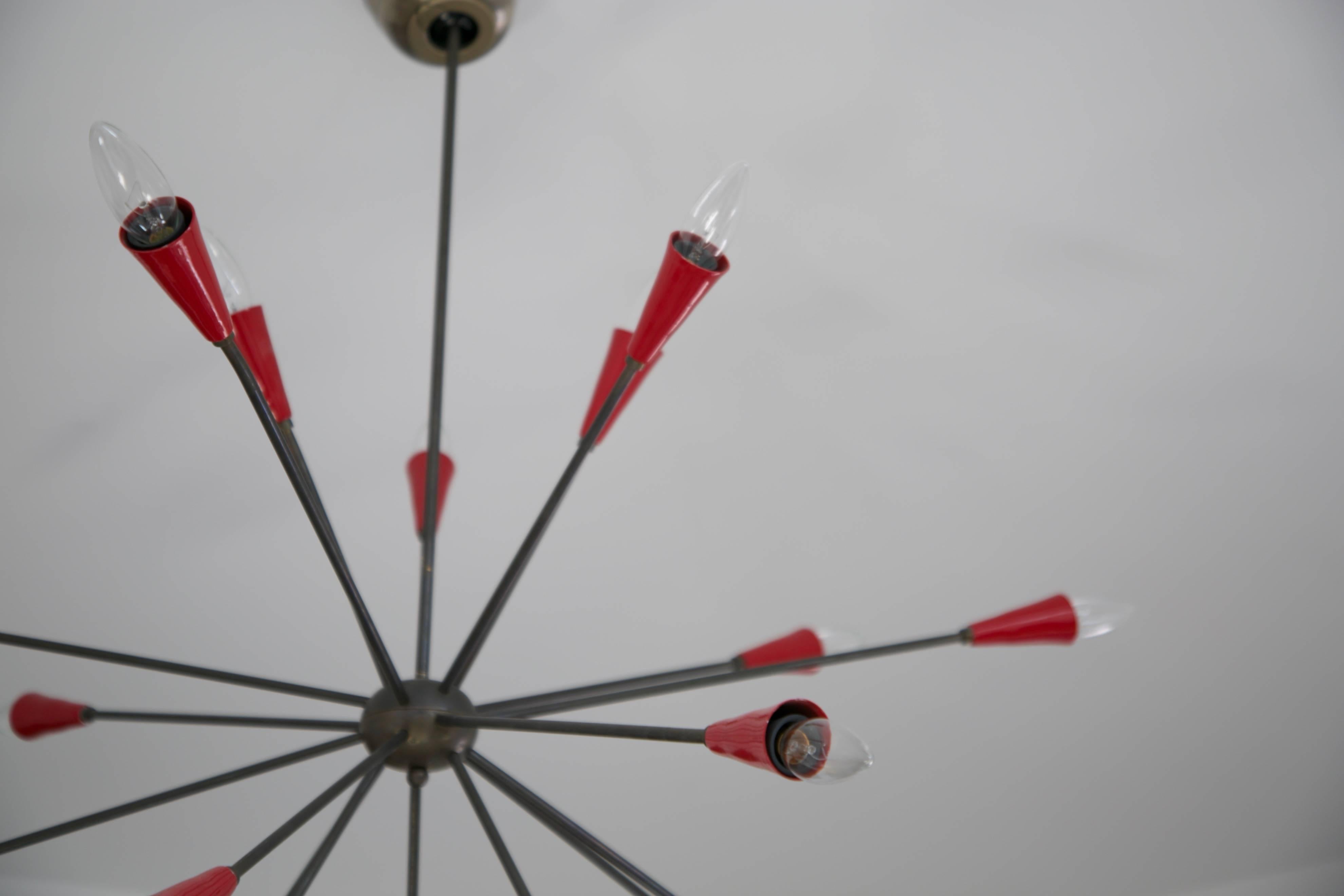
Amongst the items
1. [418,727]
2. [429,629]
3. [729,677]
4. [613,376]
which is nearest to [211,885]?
[418,727]

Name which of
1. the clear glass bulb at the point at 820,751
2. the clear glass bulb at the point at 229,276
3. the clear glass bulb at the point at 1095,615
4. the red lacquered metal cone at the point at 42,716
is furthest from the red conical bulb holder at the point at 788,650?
the red lacquered metal cone at the point at 42,716

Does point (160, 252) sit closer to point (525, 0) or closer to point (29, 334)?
point (525, 0)

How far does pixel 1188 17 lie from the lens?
1326mm

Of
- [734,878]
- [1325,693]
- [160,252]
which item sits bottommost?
[734,878]

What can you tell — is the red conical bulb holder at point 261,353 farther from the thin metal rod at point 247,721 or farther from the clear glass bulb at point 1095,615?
the clear glass bulb at point 1095,615

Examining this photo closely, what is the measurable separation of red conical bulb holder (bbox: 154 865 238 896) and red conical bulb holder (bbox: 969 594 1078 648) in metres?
0.77

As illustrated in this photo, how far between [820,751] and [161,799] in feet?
2.31

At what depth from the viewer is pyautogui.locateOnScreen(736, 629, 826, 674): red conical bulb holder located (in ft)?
3.87

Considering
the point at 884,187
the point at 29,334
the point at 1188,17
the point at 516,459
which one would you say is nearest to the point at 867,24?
the point at 884,187

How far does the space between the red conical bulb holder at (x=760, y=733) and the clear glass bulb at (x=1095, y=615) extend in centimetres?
40

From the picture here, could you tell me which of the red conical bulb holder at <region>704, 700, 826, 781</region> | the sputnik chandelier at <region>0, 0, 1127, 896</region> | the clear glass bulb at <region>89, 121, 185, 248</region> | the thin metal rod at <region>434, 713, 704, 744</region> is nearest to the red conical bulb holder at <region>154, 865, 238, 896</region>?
the sputnik chandelier at <region>0, 0, 1127, 896</region>

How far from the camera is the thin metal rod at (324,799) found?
0.79 meters

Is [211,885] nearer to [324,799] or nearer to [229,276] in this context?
[324,799]

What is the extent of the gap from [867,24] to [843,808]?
5.72 feet
